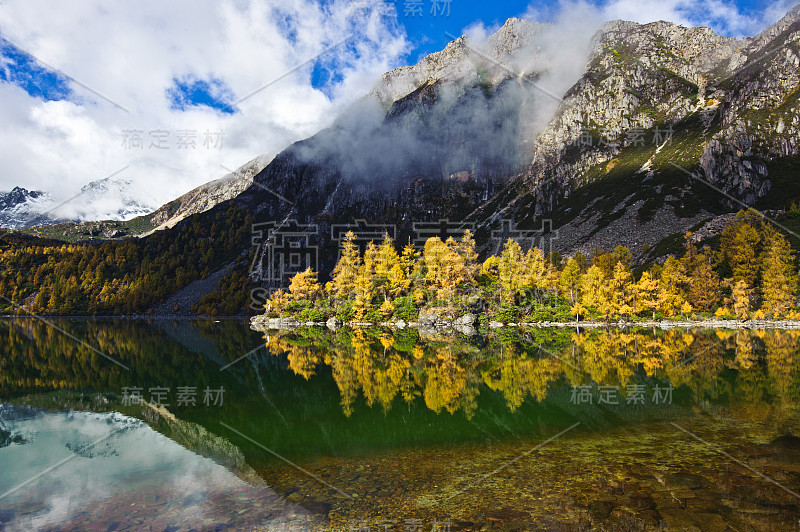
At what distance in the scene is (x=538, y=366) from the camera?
29969 mm

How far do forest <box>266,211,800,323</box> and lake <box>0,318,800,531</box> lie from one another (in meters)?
35.4

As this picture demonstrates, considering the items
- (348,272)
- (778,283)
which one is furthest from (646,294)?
(348,272)

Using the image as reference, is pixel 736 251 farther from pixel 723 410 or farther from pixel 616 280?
pixel 723 410

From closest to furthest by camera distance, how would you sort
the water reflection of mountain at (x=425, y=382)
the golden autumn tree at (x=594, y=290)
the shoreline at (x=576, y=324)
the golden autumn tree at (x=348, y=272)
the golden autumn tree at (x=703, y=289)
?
the water reflection of mountain at (x=425, y=382) → the shoreline at (x=576, y=324) → the golden autumn tree at (x=594, y=290) → the golden autumn tree at (x=703, y=289) → the golden autumn tree at (x=348, y=272)

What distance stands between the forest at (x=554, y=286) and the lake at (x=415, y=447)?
116 ft

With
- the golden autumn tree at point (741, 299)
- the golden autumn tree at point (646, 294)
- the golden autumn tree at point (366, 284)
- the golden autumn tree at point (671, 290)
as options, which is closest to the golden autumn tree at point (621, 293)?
the golden autumn tree at point (646, 294)

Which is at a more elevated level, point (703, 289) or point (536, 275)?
point (536, 275)

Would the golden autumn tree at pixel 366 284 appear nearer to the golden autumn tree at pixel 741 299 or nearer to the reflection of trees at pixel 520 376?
the reflection of trees at pixel 520 376

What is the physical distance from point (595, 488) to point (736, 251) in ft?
279

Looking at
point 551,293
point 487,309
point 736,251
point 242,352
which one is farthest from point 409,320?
point 736,251

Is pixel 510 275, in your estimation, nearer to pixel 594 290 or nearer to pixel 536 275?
pixel 536 275

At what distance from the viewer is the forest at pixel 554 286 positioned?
66125 mm

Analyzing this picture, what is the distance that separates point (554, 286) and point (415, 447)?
214 feet

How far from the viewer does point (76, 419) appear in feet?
69.6
